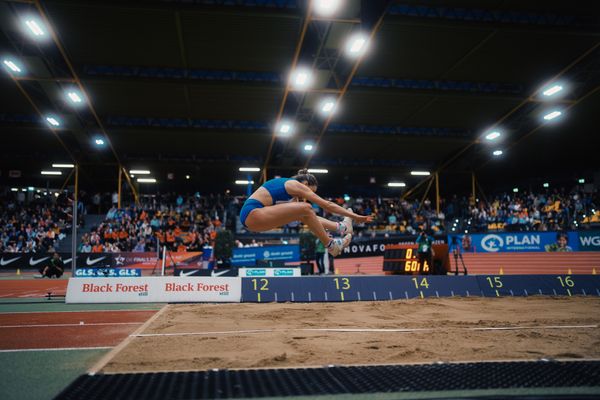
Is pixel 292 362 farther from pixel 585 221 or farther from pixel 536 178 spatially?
pixel 536 178

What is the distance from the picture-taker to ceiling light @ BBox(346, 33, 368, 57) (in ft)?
63.9

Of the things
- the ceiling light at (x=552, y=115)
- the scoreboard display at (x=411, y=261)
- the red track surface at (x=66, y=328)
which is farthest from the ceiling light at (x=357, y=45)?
the red track surface at (x=66, y=328)

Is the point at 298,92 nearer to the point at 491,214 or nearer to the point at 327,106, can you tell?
the point at 327,106

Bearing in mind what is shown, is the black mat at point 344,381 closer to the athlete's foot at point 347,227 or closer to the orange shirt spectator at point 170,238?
the athlete's foot at point 347,227

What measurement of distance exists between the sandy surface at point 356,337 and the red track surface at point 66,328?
51cm

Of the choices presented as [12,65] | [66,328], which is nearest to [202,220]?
[12,65]

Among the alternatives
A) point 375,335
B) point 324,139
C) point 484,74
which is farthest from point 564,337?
point 324,139

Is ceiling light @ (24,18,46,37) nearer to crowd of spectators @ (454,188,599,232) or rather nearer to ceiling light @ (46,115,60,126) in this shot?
ceiling light @ (46,115,60,126)

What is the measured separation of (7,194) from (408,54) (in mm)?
31827

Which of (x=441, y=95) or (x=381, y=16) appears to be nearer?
(x=381, y=16)

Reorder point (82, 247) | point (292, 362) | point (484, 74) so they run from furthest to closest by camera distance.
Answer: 1. point (82, 247)
2. point (484, 74)
3. point (292, 362)

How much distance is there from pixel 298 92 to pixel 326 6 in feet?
23.1

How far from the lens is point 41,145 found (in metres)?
30.8

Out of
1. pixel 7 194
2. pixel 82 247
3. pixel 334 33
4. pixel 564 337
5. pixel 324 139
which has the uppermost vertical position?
pixel 334 33
